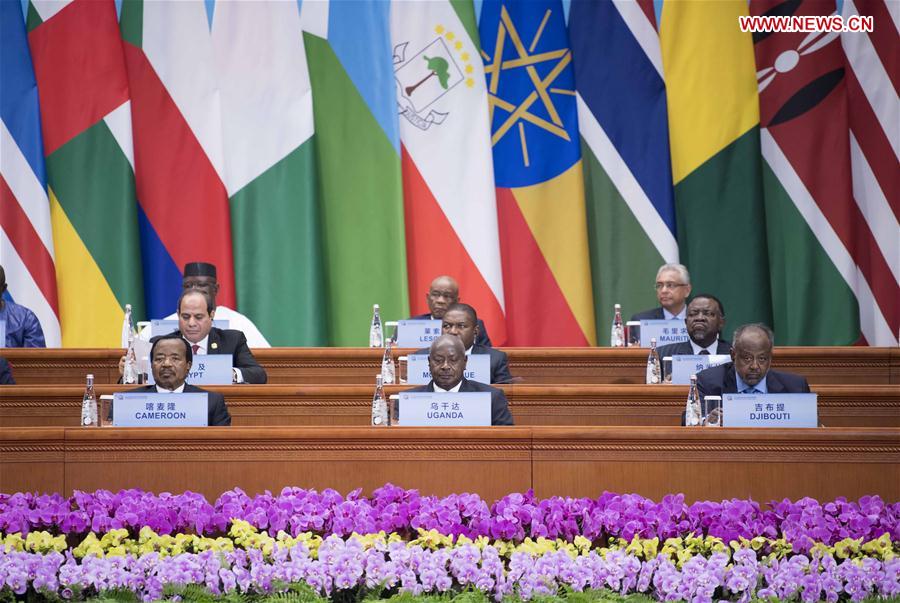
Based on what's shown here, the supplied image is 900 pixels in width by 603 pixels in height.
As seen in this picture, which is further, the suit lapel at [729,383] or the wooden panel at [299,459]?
the suit lapel at [729,383]

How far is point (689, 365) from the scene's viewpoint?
5.21m

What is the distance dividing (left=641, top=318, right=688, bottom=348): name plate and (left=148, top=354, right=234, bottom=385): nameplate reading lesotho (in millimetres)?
2144

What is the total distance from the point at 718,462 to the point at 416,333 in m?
2.29

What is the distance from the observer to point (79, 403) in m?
5.04

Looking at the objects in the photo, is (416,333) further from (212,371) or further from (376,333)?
(212,371)

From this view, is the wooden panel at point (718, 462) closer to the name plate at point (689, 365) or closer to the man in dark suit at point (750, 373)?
the man in dark suit at point (750, 373)

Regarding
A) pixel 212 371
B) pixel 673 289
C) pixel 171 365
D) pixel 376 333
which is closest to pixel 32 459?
pixel 171 365

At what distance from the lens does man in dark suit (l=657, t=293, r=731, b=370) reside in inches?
225

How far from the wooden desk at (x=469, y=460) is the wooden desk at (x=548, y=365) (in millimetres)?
1731

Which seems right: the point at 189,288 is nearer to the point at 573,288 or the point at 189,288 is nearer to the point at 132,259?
the point at 132,259

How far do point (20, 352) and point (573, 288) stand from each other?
3338mm

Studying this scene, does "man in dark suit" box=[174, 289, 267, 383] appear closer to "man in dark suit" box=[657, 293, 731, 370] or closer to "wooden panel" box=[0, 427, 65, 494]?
"wooden panel" box=[0, 427, 65, 494]

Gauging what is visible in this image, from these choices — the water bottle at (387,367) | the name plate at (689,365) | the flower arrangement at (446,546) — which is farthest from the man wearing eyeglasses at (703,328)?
the flower arrangement at (446,546)

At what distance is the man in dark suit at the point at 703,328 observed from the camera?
18.7 ft
